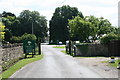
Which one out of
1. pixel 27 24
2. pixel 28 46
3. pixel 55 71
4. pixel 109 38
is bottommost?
pixel 55 71

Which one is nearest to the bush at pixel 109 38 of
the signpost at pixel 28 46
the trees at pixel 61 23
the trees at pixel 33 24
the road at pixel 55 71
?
the signpost at pixel 28 46

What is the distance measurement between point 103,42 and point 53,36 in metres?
61.9

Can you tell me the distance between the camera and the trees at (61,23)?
8997 centimetres

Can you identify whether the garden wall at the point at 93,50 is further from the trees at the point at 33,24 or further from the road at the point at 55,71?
the trees at the point at 33,24

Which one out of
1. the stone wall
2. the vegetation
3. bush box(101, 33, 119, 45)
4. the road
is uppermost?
the vegetation

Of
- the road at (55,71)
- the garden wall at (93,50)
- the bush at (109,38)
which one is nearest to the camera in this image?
the road at (55,71)

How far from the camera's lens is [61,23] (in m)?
90.6

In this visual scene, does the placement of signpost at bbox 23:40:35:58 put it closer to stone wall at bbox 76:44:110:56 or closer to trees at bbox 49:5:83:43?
stone wall at bbox 76:44:110:56

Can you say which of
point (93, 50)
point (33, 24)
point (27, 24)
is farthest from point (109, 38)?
point (33, 24)

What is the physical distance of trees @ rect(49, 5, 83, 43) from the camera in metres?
90.0

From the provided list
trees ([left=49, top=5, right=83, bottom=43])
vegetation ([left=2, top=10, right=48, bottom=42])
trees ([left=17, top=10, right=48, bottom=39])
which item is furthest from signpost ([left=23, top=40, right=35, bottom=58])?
trees ([left=17, top=10, right=48, bottom=39])

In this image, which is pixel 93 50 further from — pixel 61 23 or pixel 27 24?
pixel 27 24

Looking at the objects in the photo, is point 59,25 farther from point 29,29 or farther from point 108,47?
point 108,47

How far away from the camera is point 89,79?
1214 centimetres
